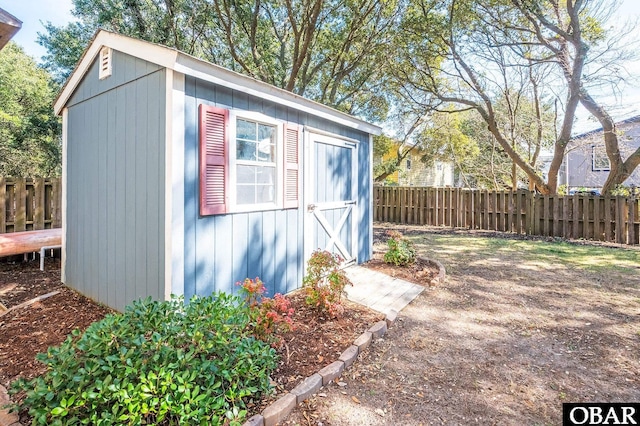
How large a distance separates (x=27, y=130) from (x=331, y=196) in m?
12.9

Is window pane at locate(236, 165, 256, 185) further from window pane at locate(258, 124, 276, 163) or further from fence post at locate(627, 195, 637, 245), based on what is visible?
fence post at locate(627, 195, 637, 245)

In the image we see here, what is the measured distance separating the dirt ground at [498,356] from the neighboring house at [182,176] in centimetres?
174

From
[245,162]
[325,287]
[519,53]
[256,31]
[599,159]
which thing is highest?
[256,31]

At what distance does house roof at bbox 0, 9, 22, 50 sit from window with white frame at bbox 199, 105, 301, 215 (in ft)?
4.84

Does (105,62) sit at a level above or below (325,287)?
above

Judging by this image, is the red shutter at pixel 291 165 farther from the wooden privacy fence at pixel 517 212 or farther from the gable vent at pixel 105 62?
the wooden privacy fence at pixel 517 212

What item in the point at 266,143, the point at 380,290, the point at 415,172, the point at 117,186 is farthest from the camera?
the point at 415,172

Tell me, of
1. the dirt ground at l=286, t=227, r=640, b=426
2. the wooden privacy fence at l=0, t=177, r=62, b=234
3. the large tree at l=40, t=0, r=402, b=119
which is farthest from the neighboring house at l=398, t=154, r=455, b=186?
the wooden privacy fence at l=0, t=177, r=62, b=234

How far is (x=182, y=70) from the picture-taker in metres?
3.18

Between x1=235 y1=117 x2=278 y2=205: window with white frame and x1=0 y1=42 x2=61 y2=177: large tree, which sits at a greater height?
x1=0 y1=42 x2=61 y2=177: large tree

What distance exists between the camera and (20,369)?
2.86 meters

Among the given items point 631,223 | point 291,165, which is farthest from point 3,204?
point 631,223

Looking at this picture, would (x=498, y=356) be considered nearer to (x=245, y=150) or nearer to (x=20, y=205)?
(x=245, y=150)

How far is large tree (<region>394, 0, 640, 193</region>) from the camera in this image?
8.84 m
